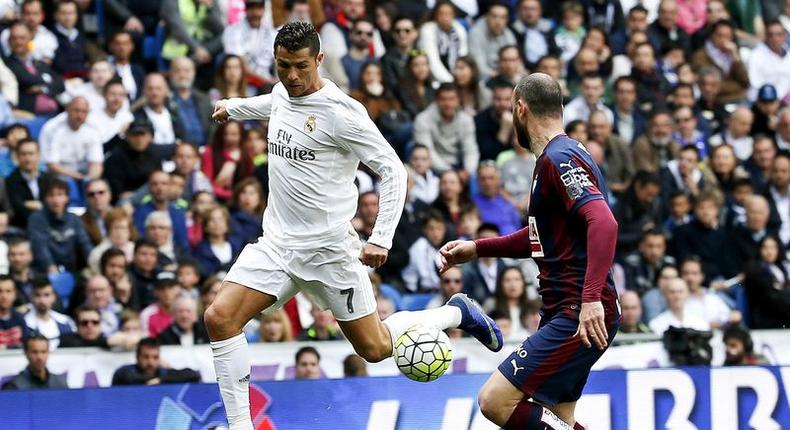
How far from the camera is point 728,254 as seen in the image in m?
15.7

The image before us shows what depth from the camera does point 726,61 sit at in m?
19.3

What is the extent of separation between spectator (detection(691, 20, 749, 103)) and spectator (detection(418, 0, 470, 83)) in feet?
10.2

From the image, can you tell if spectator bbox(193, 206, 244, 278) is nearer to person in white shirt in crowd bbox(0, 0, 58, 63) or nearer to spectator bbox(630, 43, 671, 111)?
person in white shirt in crowd bbox(0, 0, 58, 63)

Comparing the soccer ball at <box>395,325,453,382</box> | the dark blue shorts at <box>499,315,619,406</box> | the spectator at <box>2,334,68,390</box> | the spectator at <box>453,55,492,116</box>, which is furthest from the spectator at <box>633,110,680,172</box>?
the dark blue shorts at <box>499,315,619,406</box>

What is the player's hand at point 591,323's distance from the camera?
7883mm

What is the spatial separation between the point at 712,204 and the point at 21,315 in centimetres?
681

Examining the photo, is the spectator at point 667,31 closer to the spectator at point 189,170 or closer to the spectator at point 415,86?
the spectator at point 415,86

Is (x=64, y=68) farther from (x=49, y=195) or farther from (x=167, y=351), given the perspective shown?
(x=167, y=351)

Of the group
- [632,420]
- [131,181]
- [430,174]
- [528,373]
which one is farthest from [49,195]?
[528,373]

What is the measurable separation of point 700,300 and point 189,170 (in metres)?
4.92

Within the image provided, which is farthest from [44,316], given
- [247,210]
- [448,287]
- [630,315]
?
[630,315]

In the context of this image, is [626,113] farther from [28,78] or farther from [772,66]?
[28,78]

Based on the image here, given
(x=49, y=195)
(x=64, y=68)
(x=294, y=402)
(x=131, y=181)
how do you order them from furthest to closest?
1. (x=64, y=68)
2. (x=131, y=181)
3. (x=49, y=195)
4. (x=294, y=402)

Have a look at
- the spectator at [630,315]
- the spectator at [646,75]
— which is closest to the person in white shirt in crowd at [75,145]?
the spectator at [630,315]
